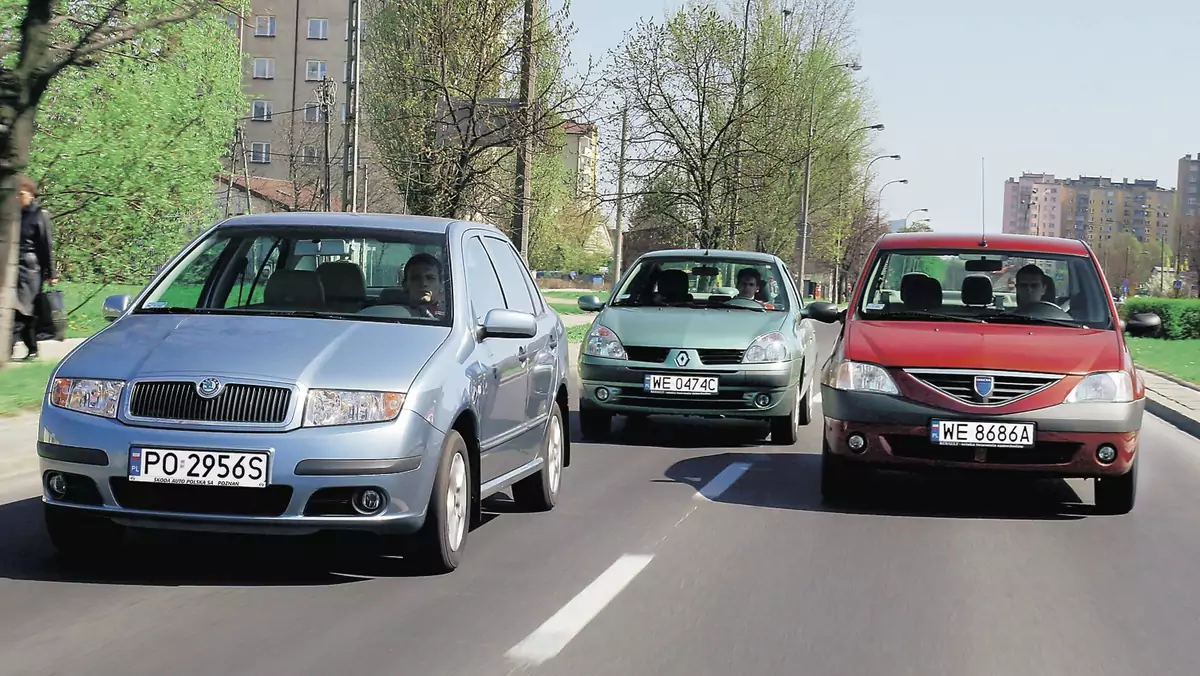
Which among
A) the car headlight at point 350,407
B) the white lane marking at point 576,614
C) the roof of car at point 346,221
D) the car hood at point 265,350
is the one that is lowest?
the white lane marking at point 576,614

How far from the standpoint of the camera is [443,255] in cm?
725

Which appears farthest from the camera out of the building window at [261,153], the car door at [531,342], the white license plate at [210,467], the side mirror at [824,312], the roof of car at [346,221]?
the building window at [261,153]

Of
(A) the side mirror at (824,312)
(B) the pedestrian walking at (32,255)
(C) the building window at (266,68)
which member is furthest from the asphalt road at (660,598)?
(C) the building window at (266,68)

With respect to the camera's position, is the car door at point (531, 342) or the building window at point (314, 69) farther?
the building window at point (314, 69)

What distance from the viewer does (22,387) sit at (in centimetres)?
1284

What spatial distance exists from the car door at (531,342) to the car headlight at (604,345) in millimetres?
3214

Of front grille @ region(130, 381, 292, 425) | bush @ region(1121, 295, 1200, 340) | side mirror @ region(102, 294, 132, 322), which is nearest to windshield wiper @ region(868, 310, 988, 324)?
side mirror @ region(102, 294, 132, 322)

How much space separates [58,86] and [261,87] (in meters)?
76.8

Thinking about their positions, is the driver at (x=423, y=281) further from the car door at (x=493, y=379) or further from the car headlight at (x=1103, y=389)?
the car headlight at (x=1103, y=389)

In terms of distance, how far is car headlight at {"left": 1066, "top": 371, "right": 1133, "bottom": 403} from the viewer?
8633mm

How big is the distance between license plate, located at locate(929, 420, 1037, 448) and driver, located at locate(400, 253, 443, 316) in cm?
318

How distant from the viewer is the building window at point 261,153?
95.9 metres

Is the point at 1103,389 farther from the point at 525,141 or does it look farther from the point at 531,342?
the point at 525,141

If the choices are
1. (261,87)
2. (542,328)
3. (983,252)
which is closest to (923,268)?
(983,252)
